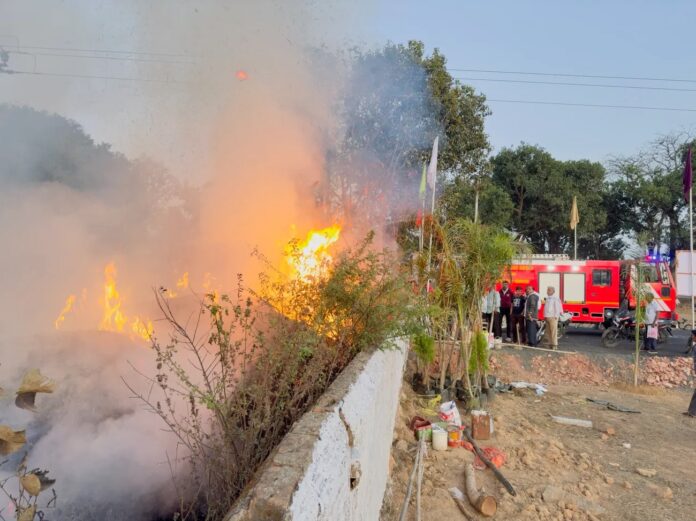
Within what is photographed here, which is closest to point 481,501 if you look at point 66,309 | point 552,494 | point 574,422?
point 552,494

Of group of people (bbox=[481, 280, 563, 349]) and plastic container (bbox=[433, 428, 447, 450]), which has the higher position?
group of people (bbox=[481, 280, 563, 349])

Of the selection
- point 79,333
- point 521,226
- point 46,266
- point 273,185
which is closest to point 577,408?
point 273,185

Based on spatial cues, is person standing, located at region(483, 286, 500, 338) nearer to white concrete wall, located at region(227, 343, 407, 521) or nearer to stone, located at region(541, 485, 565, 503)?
stone, located at region(541, 485, 565, 503)

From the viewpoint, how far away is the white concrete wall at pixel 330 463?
173 cm

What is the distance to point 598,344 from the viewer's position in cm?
1586

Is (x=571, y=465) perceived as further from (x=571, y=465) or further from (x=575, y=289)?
(x=575, y=289)

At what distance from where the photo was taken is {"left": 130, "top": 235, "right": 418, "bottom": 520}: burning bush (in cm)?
252

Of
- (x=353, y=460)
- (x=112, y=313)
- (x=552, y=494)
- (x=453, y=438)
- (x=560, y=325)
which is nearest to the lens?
(x=353, y=460)

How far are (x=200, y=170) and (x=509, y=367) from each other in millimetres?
7722

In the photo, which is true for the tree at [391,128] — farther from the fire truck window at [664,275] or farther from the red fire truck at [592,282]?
the fire truck window at [664,275]

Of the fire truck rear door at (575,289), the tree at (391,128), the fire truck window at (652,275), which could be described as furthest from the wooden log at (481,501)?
the fire truck window at (652,275)

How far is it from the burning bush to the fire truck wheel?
40.3 feet

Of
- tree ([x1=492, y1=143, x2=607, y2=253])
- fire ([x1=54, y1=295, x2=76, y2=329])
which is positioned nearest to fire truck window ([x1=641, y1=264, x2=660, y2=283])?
tree ([x1=492, y1=143, x2=607, y2=253])

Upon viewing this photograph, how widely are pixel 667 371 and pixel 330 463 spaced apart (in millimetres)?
11426
